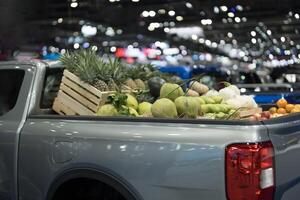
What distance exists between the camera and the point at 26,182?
3979mm

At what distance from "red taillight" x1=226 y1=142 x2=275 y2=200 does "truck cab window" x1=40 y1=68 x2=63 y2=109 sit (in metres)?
2.20

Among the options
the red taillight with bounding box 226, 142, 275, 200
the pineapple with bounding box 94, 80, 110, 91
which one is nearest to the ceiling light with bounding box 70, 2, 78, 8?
the pineapple with bounding box 94, 80, 110, 91

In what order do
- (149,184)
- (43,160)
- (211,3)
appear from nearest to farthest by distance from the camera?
1. (149,184)
2. (43,160)
3. (211,3)

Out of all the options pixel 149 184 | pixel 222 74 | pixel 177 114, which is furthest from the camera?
pixel 222 74

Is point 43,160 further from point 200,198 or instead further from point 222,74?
point 222,74

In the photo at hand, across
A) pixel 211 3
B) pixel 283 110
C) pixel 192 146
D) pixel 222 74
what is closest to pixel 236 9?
pixel 211 3

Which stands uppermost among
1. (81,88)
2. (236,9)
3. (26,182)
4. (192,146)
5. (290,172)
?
(236,9)

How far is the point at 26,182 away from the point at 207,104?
1.71m

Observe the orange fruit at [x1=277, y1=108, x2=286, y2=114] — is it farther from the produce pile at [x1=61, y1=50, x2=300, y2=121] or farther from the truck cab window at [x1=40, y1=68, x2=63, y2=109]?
the truck cab window at [x1=40, y1=68, x2=63, y2=109]

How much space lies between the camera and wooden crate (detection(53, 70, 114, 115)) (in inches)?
178

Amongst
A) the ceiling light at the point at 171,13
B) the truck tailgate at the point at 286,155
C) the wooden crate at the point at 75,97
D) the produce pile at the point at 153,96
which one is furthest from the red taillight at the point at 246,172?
the ceiling light at the point at 171,13

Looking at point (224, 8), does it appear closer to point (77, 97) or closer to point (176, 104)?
point (77, 97)

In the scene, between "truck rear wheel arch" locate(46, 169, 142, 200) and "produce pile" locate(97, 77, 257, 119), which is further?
"produce pile" locate(97, 77, 257, 119)

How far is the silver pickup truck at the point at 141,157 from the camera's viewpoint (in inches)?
116
